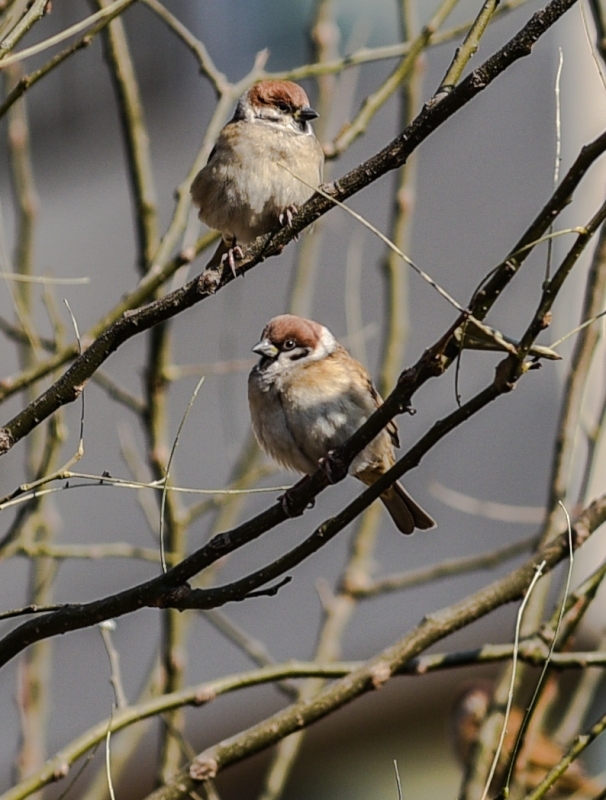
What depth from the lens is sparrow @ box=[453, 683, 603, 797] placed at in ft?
10.2

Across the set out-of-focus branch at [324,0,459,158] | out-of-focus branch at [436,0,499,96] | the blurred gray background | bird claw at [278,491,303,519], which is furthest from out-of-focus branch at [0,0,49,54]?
the blurred gray background

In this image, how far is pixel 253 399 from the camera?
342 cm

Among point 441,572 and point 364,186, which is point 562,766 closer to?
point 364,186

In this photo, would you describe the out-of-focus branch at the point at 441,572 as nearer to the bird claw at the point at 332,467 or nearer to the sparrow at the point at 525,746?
the sparrow at the point at 525,746

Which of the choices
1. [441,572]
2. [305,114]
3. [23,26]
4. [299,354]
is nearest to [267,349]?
[299,354]

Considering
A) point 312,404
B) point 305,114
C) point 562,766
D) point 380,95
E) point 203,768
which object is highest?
→ point 305,114

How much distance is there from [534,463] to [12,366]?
11.4ft

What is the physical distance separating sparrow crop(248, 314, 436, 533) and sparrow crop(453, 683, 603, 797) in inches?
29.5

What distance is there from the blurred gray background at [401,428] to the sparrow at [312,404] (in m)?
3.42

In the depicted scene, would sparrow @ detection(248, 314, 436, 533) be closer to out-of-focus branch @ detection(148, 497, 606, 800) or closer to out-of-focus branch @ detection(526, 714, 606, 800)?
out-of-focus branch @ detection(148, 497, 606, 800)

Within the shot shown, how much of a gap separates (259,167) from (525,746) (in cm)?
166

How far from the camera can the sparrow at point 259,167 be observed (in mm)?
3148

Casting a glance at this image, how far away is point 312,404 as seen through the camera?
129 inches

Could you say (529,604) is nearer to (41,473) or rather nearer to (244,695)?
(41,473)
